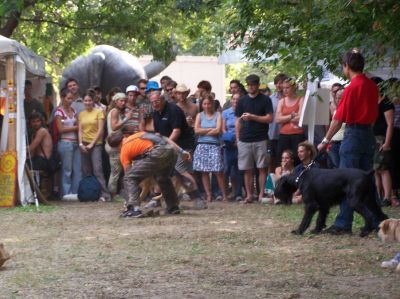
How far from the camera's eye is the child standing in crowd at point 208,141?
16.9 m

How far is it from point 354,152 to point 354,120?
0.36 m

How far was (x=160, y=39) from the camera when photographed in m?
22.7

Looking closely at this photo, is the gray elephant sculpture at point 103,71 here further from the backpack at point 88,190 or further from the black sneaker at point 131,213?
the black sneaker at point 131,213

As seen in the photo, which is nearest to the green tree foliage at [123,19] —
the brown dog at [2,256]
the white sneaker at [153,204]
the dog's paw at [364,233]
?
the white sneaker at [153,204]

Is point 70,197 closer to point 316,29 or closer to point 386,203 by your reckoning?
point 386,203

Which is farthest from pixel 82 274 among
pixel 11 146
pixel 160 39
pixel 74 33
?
pixel 74 33

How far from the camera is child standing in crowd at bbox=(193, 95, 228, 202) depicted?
1694 centimetres

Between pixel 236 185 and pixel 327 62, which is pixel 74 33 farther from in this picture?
pixel 327 62

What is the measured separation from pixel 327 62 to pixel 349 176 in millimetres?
1217

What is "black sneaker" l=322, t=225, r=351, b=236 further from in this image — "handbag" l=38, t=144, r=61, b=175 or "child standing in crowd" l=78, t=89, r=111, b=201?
"handbag" l=38, t=144, r=61, b=175

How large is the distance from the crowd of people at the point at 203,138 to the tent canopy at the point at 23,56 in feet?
2.71

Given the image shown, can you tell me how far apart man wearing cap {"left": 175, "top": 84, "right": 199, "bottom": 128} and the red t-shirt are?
6628 mm

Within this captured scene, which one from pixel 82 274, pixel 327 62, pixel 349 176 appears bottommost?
pixel 82 274

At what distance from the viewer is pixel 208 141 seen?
17.0m
